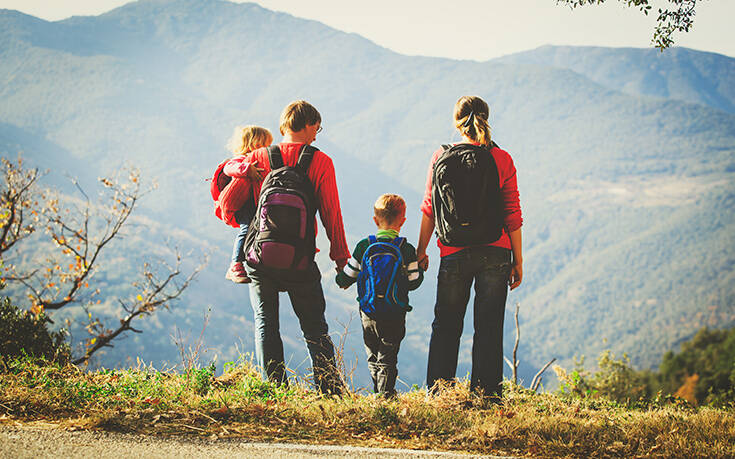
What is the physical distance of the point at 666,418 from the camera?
142 inches

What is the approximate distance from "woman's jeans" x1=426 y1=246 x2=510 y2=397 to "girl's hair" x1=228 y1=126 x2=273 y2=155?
5.15 ft

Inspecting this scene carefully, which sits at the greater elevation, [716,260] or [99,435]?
[716,260]

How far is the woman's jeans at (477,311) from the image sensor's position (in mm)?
3695

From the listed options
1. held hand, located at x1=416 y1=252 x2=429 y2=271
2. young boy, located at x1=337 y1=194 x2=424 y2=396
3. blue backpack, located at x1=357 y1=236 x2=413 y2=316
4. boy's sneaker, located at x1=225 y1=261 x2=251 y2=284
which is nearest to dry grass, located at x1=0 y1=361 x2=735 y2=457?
young boy, located at x1=337 y1=194 x2=424 y2=396

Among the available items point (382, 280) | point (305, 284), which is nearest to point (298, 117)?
point (305, 284)

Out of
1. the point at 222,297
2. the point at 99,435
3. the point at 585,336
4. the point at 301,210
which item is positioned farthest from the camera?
the point at 585,336

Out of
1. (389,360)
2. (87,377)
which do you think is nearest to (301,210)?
(389,360)

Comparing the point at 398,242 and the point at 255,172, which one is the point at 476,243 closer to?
the point at 398,242

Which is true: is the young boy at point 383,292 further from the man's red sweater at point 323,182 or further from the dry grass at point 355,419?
the dry grass at point 355,419

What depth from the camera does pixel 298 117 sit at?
375 centimetres

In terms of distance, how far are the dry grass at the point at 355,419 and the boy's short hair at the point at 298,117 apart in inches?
67.2

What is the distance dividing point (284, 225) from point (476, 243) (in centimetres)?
121

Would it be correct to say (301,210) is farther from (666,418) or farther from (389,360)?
(666,418)

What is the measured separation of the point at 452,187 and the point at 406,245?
513 mm
